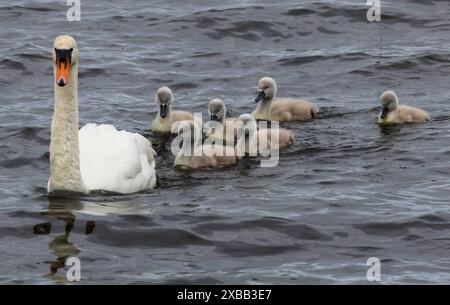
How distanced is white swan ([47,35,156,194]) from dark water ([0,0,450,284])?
171 mm

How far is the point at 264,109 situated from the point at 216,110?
3.59 ft

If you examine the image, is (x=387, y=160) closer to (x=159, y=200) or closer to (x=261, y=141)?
(x=261, y=141)

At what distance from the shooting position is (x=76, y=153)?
13.0 meters

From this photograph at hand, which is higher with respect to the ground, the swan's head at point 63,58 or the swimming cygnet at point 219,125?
the swan's head at point 63,58

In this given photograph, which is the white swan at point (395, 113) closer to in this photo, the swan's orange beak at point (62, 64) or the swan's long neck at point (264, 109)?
the swan's long neck at point (264, 109)

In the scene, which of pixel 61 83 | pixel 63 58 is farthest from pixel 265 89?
pixel 61 83

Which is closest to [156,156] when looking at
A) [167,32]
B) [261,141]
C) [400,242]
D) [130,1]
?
[261,141]

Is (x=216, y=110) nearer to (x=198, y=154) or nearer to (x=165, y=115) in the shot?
(x=165, y=115)

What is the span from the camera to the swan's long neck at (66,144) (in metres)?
12.9

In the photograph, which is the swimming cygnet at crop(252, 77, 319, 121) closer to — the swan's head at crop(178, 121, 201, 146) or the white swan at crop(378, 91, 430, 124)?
the white swan at crop(378, 91, 430, 124)

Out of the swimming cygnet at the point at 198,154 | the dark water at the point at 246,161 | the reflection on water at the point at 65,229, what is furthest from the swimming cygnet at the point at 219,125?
the reflection on water at the point at 65,229

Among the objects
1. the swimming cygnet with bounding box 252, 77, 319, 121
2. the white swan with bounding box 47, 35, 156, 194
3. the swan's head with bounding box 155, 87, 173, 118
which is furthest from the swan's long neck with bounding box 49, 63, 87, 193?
the swimming cygnet with bounding box 252, 77, 319, 121

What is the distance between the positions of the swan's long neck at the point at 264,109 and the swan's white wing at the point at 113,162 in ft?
9.99

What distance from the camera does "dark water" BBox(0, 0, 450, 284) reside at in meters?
11.5
